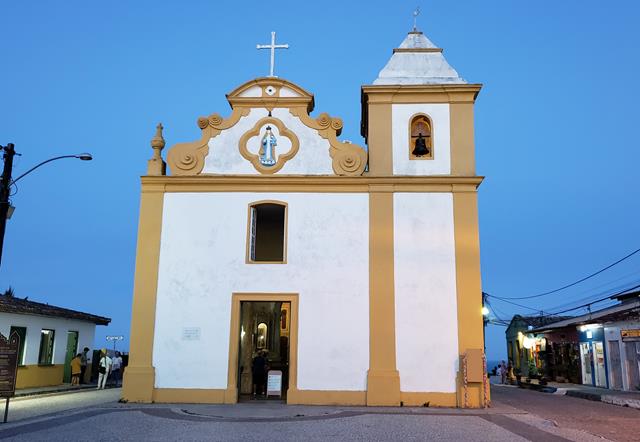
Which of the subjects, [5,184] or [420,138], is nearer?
[5,184]

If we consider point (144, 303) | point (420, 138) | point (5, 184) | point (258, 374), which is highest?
point (420, 138)

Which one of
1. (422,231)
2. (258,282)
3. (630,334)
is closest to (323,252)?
(258,282)

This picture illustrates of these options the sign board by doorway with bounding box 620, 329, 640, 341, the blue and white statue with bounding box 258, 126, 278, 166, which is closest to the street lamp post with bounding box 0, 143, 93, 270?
the blue and white statue with bounding box 258, 126, 278, 166

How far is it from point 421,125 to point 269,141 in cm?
448

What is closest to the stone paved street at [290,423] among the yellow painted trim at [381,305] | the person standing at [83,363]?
the yellow painted trim at [381,305]

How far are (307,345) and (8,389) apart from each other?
7063 mm

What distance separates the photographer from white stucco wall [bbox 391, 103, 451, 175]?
56.2ft

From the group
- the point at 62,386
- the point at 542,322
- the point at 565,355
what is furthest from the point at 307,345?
the point at 542,322

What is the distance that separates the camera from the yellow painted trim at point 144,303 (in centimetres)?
1590

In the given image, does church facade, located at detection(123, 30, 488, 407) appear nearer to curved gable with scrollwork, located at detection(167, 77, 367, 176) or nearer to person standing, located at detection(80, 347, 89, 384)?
curved gable with scrollwork, located at detection(167, 77, 367, 176)

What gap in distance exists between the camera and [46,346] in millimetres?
23531

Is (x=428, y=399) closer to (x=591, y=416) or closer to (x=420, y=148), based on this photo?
(x=591, y=416)

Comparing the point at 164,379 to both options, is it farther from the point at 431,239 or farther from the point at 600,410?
the point at 600,410

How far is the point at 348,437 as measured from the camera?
10.7m
